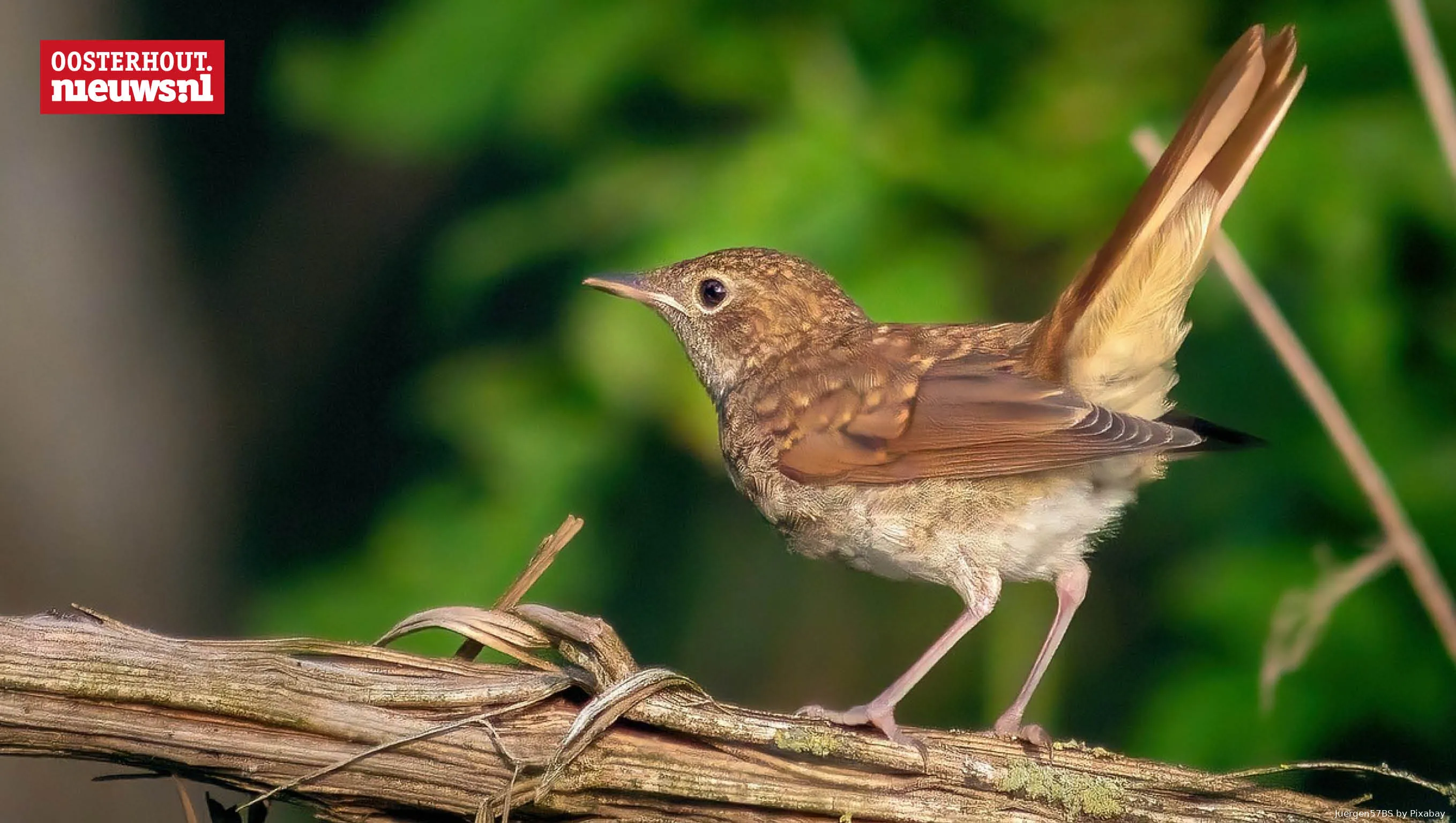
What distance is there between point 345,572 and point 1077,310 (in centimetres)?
283

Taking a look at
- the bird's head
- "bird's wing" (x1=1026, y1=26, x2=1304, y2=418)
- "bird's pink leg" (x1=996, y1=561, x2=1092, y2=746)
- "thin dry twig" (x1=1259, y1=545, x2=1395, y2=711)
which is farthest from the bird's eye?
"thin dry twig" (x1=1259, y1=545, x2=1395, y2=711)

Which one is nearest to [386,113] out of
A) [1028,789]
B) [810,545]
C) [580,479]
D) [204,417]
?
[580,479]

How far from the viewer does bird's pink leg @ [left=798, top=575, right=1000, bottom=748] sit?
242 centimetres

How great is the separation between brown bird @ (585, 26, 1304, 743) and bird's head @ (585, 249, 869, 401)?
0.28 metres

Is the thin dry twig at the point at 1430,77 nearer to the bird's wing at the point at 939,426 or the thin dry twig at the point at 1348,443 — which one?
the thin dry twig at the point at 1348,443

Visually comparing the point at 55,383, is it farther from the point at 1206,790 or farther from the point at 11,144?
the point at 1206,790

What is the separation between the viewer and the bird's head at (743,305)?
4.15m

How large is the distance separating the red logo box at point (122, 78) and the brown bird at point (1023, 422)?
324 centimetres

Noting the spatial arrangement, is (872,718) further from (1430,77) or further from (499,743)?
(1430,77)

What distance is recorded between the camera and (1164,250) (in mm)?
3193

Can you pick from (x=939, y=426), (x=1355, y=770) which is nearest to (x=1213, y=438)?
(x=939, y=426)

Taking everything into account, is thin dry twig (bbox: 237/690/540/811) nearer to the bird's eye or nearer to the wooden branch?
the wooden branch

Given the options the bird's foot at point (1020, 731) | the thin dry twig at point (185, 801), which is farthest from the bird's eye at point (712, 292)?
the thin dry twig at point (185, 801)

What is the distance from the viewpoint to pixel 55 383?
19.7 ft
